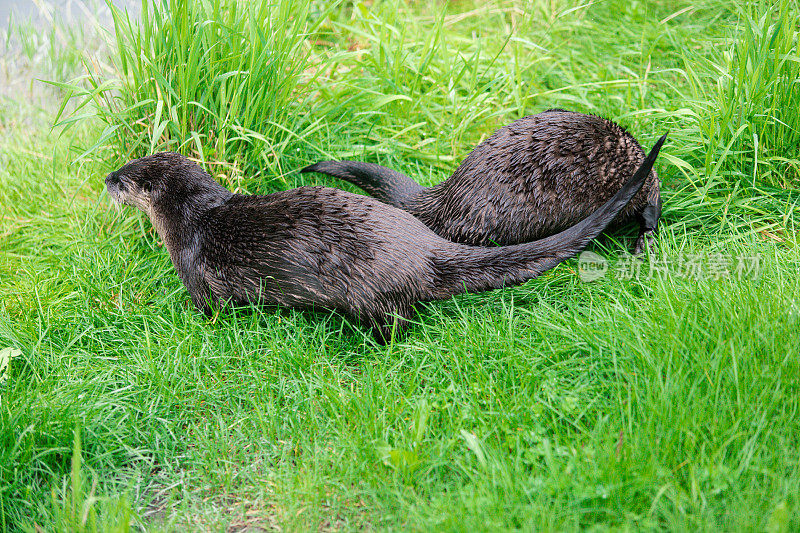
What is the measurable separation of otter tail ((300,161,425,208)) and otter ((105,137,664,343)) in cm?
43

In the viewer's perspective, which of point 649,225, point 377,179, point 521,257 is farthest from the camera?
point 377,179

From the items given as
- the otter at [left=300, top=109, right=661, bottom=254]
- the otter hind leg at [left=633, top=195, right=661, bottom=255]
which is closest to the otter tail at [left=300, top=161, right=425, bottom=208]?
the otter at [left=300, top=109, right=661, bottom=254]

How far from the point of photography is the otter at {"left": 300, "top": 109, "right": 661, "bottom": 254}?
2.32 m

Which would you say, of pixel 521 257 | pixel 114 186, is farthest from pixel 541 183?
pixel 114 186

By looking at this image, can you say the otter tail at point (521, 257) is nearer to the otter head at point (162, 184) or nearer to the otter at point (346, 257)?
the otter at point (346, 257)

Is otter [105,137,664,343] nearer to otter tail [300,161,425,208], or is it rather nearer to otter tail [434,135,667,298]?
otter tail [434,135,667,298]

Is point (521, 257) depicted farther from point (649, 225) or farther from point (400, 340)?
point (649, 225)

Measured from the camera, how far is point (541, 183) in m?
2.32

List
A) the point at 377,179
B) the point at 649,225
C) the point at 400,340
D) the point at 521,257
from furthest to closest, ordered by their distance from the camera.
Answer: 1. the point at 377,179
2. the point at 649,225
3. the point at 400,340
4. the point at 521,257

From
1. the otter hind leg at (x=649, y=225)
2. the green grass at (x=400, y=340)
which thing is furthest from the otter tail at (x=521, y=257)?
the otter hind leg at (x=649, y=225)

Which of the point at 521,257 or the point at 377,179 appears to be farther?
the point at 377,179

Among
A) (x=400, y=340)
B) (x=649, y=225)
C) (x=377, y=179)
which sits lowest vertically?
(x=400, y=340)

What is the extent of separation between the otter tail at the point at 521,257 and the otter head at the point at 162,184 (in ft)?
3.35

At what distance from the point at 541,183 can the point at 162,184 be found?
1.49 metres
